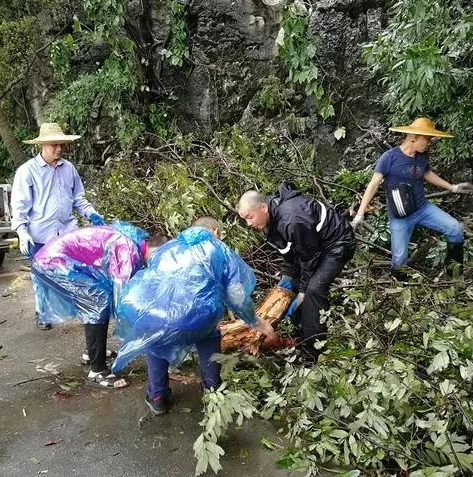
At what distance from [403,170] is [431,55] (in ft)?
3.16

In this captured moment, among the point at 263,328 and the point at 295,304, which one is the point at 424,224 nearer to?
the point at 295,304

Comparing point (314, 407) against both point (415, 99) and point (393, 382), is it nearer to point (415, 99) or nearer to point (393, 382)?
point (393, 382)

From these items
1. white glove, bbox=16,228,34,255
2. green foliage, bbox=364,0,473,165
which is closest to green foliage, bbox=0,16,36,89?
white glove, bbox=16,228,34,255

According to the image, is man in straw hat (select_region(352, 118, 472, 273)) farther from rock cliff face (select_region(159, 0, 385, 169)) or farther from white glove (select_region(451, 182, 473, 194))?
rock cliff face (select_region(159, 0, 385, 169))

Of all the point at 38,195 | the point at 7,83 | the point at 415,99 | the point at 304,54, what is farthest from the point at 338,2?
the point at 7,83

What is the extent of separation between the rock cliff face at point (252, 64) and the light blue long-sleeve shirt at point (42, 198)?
4.05 metres

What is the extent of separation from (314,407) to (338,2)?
20.6 feet

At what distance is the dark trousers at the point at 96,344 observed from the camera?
3698mm

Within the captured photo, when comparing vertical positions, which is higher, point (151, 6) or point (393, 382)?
point (151, 6)

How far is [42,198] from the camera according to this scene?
449 centimetres

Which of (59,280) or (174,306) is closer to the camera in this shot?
(174,306)

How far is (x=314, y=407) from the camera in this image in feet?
9.22

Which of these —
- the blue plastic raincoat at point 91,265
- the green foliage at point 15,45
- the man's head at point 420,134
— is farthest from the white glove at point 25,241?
the green foliage at point 15,45

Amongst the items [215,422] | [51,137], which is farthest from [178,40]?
[215,422]
